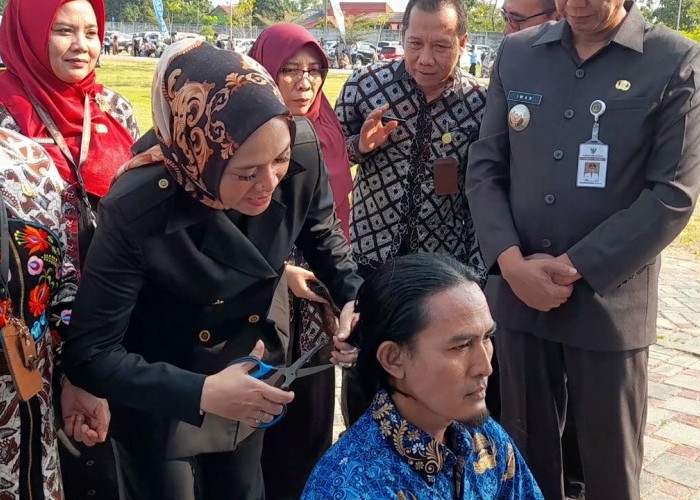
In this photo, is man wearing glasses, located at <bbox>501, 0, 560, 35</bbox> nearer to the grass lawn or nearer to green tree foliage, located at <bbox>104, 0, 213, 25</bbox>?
the grass lawn

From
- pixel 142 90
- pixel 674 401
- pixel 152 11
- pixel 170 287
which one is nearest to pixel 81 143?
pixel 170 287

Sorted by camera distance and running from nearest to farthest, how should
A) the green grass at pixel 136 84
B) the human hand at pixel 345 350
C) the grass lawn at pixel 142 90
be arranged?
1. the human hand at pixel 345 350
2. the grass lawn at pixel 142 90
3. the green grass at pixel 136 84

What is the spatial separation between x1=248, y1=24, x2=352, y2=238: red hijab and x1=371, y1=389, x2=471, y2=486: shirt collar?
5.02 feet

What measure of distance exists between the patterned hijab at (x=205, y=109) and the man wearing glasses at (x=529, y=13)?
2026 mm

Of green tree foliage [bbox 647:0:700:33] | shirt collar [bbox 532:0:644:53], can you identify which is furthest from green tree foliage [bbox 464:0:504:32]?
shirt collar [bbox 532:0:644:53]

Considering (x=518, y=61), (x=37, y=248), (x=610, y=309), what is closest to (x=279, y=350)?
(x=37, y=248)

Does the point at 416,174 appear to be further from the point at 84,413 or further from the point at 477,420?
the point at 84,413

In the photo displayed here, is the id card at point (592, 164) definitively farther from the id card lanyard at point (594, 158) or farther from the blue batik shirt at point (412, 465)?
the blue batik shirt at point (412, 465)

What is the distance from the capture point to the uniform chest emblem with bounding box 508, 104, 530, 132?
9.20ft

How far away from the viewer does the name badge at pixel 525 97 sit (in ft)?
9.16

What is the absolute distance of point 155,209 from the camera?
193 centimetres

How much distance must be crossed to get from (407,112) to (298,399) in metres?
1.31

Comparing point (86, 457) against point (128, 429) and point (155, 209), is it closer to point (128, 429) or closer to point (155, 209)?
point (128, 429)

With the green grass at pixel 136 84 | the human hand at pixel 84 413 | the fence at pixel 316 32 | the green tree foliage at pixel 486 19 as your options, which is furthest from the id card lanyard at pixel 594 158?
the green tree foliage at pixel 486 19
